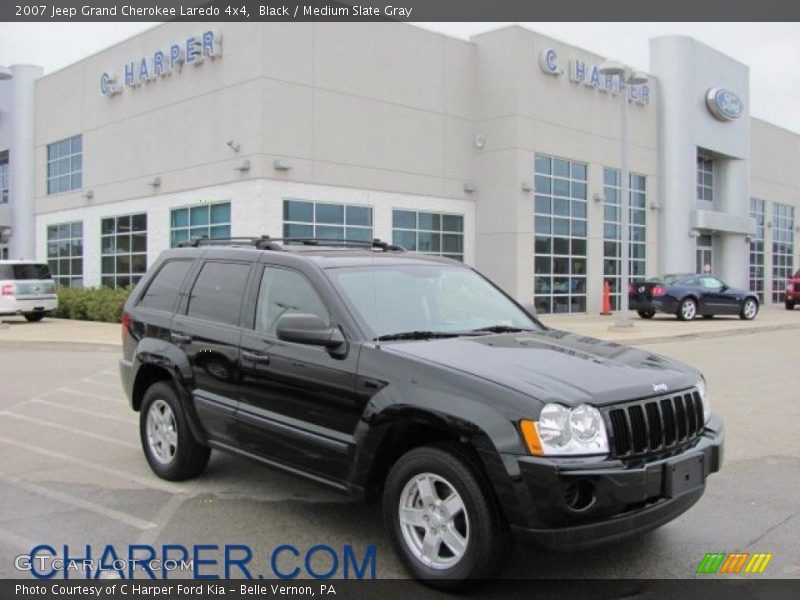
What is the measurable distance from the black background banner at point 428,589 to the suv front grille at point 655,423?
72 centimetres

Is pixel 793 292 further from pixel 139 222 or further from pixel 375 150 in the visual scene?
pixel 139 222

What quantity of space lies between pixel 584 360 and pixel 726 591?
4.44ft

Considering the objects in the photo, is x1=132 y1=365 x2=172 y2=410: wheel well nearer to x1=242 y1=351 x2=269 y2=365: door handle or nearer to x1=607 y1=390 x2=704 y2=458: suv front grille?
x1=242 y1=351 x2=269 y2=365: door handle

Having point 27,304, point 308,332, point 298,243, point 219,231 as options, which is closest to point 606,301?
point 219,231

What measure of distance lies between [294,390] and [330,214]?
59.0ft

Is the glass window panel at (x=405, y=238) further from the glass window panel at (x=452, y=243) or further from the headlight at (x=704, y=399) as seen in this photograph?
the headlight at (x=704, y=399)

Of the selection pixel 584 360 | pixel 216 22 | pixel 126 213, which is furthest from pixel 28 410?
pixel 126 213

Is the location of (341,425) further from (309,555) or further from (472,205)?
(472,205)

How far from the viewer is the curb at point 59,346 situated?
15.5 metres

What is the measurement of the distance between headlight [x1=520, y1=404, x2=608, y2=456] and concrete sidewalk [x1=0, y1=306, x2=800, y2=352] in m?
13.1

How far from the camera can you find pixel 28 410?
9.00 meters

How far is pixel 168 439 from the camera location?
234 inches

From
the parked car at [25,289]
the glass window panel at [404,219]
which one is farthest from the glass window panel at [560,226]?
the parked car at [25,289]

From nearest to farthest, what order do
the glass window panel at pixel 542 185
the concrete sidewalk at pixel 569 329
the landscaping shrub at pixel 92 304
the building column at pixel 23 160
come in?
the concrete sidewalk at pixel 569 329
the landscaping shrub at pixel 92 304
the glass window panel at pixel 542 185
the building column at pixel 23 160
